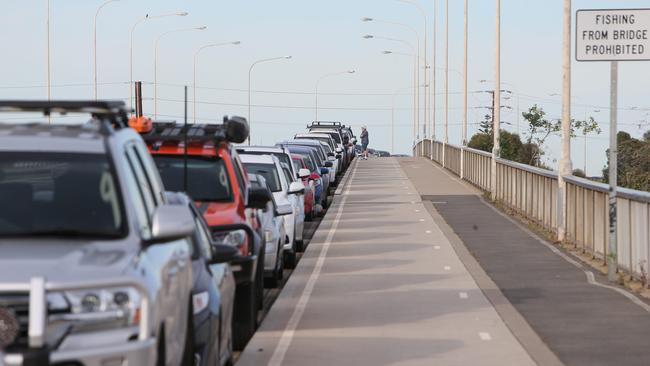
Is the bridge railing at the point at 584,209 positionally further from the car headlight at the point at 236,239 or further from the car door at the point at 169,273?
the car door at the point at 169,273

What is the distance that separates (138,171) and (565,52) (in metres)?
18.9

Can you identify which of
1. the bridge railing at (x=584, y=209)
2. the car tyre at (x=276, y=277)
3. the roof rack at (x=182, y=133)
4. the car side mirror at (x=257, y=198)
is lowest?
the car tyre at (x=276, y=277)

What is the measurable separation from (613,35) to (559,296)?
3872mm

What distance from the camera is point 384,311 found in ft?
56.5

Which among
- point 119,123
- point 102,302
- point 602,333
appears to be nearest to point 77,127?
point 119,123

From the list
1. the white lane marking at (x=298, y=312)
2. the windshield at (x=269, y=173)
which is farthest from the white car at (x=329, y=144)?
the windshield at (x=269, y=173)

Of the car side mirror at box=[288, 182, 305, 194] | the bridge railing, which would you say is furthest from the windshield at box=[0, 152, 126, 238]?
the car side mirror at box=[288, 182, 305, 194]

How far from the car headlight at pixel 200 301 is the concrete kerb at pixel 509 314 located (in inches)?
168

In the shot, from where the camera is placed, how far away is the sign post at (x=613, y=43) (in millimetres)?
20312

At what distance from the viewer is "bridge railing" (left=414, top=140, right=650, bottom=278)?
19.6 meters

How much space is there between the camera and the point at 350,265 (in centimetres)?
2330

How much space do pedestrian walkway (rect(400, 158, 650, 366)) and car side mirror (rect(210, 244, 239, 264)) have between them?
3.89 meters

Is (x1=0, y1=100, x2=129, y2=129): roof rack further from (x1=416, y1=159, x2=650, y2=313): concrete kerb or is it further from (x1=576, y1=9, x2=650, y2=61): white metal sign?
(x1=576, y1=9, x2=650, y2=61): white metal sign

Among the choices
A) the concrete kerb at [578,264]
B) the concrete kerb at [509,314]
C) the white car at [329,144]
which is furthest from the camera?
the white car at [329,144]
